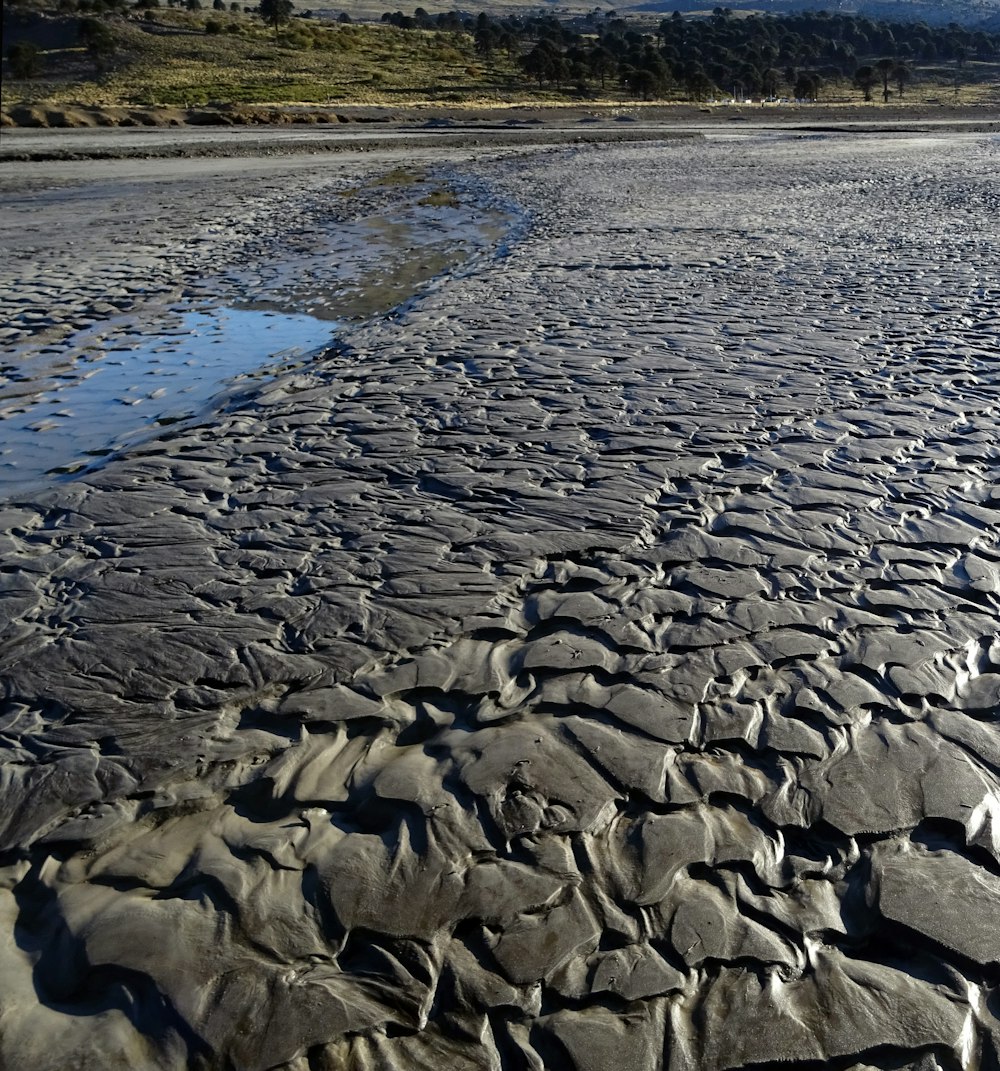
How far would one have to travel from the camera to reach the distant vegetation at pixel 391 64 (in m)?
62.3

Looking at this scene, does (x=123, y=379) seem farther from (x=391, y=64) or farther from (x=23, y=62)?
(x=391, y=64)

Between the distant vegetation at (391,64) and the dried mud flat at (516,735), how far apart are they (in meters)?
54.9

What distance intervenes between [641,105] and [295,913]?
67.6 m

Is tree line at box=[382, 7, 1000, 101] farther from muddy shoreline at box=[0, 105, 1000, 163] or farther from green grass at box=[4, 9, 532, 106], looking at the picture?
muddy shoreline at box=[0, 105, 1000, 163]

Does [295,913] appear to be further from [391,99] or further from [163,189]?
[391,99]

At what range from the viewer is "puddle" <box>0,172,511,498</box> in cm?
811

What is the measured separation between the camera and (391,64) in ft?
245

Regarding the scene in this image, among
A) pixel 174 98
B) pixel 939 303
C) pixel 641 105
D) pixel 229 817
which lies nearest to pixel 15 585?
pixel 229 817

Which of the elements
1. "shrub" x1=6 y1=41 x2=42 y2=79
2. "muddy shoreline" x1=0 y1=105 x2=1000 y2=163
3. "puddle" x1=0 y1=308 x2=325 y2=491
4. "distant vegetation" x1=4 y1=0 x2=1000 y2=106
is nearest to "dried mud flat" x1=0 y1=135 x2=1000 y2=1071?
"puddle" x1=0 y1=308 x2=325 y2=491

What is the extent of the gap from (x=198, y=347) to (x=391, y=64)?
239ft

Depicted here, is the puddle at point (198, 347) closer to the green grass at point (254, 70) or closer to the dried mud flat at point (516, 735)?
the dried mud flat at point (516, 735)

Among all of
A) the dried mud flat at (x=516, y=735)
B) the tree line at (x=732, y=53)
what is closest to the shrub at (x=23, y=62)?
the tree line at (x=732, y=53)

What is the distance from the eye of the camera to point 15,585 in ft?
17.9

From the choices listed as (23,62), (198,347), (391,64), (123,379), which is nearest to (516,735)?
(123,379)
